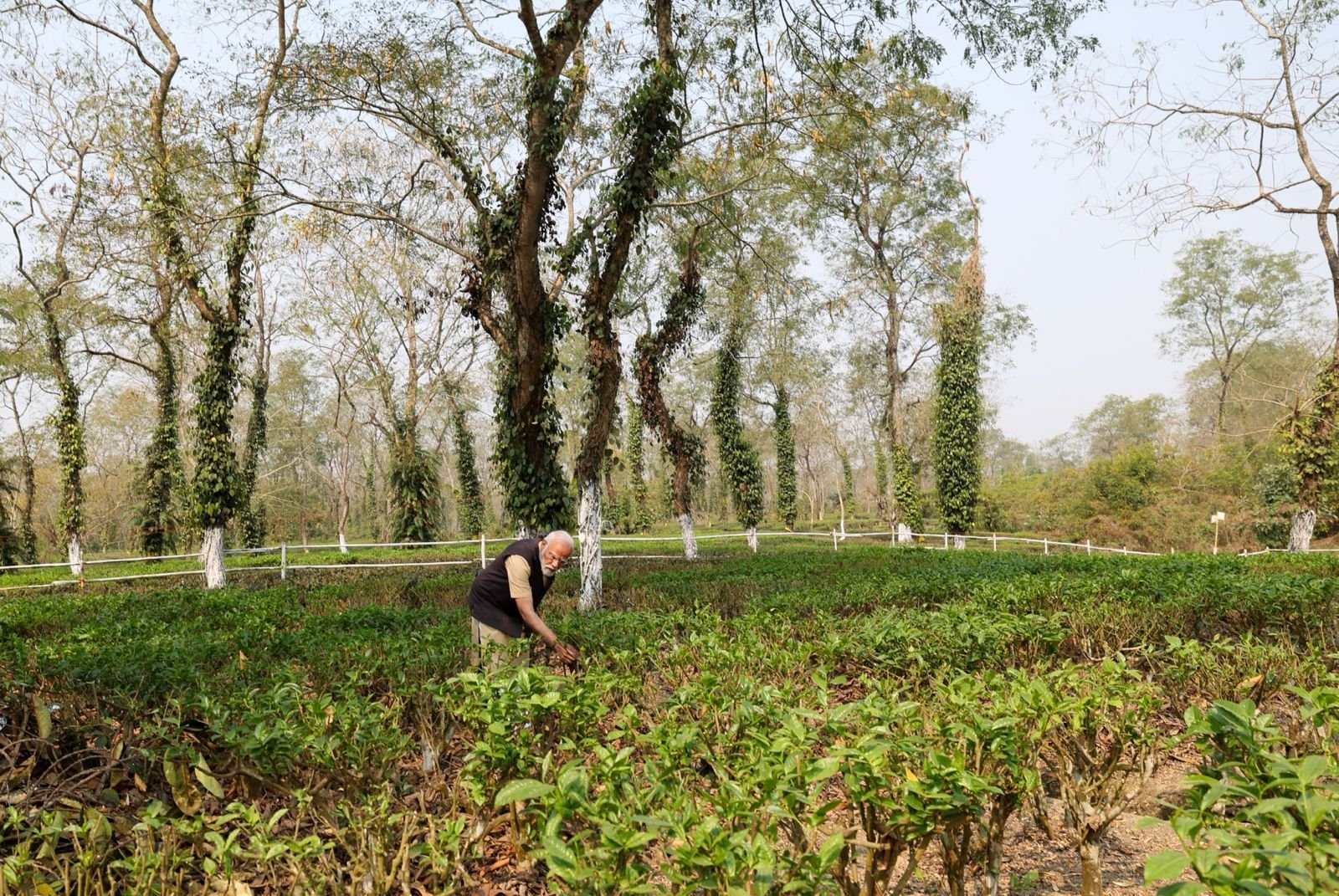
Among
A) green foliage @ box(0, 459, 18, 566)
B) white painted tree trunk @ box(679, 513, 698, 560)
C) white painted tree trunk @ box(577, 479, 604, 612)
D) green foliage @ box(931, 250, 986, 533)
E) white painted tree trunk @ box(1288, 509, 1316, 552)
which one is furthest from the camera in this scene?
green foliage @ box(931, 250, 986, 533)

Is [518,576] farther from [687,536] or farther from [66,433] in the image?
[66,433]

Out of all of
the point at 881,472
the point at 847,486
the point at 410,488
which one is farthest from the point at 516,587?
the point at 847,486

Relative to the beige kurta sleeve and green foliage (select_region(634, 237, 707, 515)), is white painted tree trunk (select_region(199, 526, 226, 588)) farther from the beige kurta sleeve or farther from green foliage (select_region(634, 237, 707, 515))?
the beige kurta sleeve

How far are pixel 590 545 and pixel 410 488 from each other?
1790 cm

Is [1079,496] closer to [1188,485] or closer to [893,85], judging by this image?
[1188,485]

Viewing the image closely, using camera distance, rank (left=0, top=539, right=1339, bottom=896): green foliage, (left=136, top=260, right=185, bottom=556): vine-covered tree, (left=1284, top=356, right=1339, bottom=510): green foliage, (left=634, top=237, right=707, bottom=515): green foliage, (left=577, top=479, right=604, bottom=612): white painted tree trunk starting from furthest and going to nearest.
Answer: (left=136, top=260, right=185, bottom=556): vine-covered tree < (left=1284, top=356, right=1339, bottom=510): green foliage < (left=634, top=237, right=707, bottom=515): green foliage < (left=577, top=479, right=604, bottom=612): white painted tree trunk < (left=0, top=539, right=1339, bottom=896): green foliage

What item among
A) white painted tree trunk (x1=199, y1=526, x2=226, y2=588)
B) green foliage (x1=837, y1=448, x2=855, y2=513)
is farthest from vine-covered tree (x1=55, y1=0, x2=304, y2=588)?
green foliage (x1=837, y1=448, x2=855, y2=513)

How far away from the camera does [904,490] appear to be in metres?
26.1

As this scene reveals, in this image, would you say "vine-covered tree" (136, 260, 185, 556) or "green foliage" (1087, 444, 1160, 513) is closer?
"vine-covered tree" (136, 260, 185, 556)

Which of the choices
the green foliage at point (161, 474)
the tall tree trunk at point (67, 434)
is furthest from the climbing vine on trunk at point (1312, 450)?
the tall tree trunk at point (67, 434)

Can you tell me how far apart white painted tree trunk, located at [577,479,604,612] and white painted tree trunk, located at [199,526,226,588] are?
300 inches

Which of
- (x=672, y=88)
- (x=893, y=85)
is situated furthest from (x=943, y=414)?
(x=672, y=88)

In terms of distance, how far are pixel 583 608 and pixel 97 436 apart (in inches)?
1674

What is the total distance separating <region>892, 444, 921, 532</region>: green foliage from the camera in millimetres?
26047
